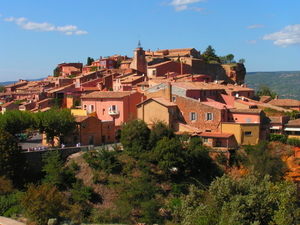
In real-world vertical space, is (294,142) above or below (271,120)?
below

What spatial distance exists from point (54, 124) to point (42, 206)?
19008mm

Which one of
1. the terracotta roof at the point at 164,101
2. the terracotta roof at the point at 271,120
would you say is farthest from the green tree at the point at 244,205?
the terracotta roof at the point at 164,101

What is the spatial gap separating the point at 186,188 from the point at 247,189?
43.5 ft

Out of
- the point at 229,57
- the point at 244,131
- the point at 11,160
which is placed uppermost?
the point at 229,57

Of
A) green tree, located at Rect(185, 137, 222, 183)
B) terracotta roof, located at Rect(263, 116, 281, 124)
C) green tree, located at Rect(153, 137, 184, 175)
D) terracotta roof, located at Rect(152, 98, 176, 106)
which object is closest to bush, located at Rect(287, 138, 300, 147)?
terracotta roof, located at Rect(263, 116, 281, 124)

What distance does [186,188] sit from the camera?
3002 cm

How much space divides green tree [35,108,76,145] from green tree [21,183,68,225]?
16159mm

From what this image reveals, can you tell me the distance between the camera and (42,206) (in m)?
14.9


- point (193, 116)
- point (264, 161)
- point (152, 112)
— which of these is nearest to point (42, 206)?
point (264, 161)

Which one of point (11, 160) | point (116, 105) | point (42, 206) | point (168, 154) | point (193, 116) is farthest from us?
point (116, 105)

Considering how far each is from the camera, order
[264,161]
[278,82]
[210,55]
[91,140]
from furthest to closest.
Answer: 1. [278,82]
2. [210,55]
3. [91,140]
4. [264,161]

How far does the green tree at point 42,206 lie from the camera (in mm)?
14242

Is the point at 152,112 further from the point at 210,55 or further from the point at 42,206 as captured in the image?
the point at 210,55

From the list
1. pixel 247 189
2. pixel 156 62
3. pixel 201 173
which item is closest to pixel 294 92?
pixel 156 62
